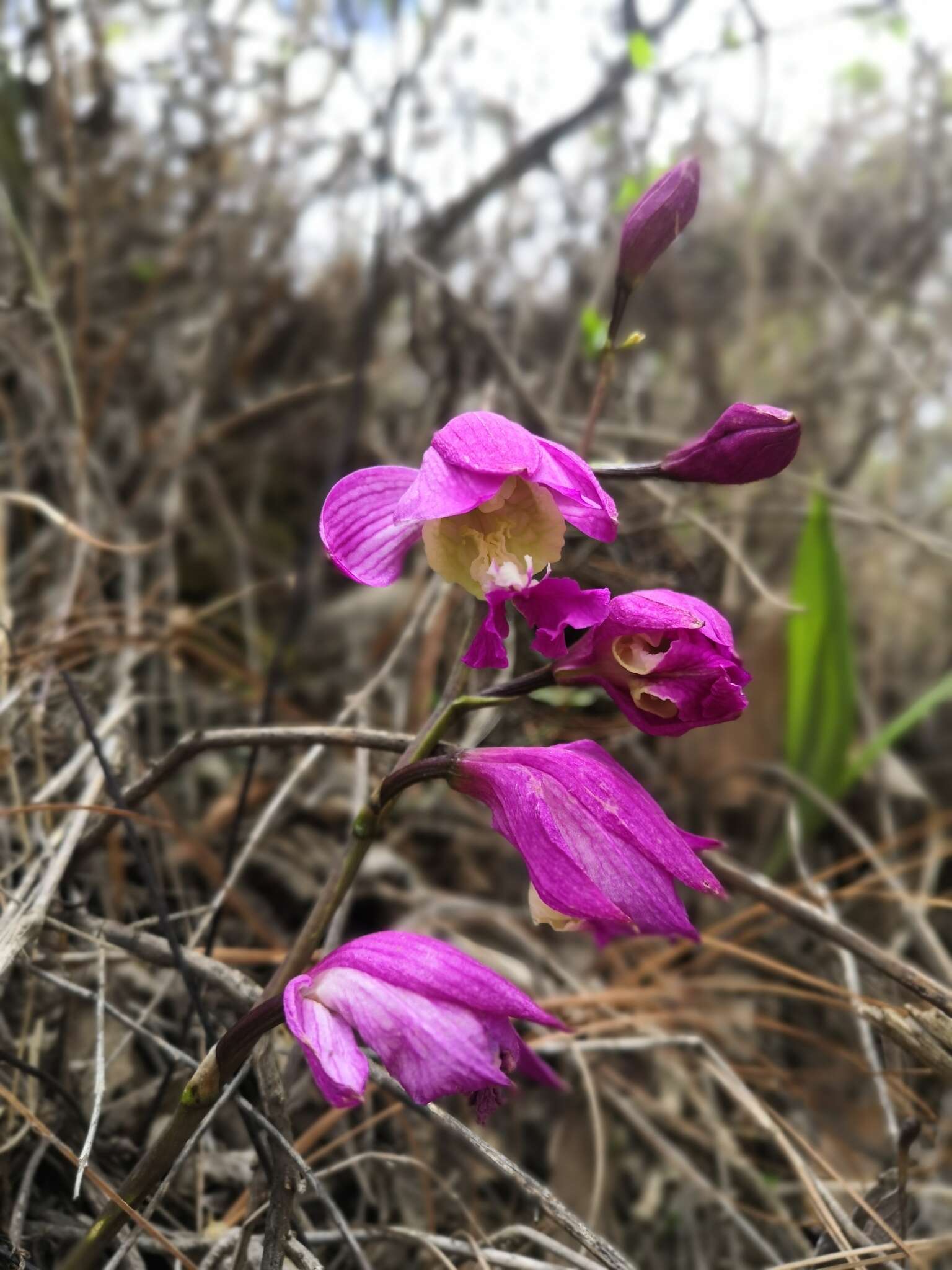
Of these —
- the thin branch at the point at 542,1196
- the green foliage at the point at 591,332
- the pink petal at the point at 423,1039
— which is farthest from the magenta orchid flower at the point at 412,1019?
the green foliage at the point at 591,332

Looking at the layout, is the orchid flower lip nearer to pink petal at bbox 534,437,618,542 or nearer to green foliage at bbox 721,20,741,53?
pink petal at bbox 534,437,618,542

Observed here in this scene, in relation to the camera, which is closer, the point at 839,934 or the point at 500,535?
the point at 500,535

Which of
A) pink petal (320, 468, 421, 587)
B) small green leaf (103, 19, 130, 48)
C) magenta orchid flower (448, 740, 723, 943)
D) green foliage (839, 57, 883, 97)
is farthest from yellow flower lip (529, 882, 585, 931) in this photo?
green foliage (839, 57, 883, 97)

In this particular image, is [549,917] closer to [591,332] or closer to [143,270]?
[591,332]

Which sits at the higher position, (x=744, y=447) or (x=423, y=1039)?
(x=744, y=447)

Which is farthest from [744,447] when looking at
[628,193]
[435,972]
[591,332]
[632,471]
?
[628,193]

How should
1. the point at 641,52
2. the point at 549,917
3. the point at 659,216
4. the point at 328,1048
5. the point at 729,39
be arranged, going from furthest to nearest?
the point at 729,39 → the point at 641,52 → the point at 659,216 → the point at 549,917 → the point at 328,1048

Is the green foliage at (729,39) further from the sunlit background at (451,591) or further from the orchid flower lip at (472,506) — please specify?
the orchid flower lip at (472,506)
